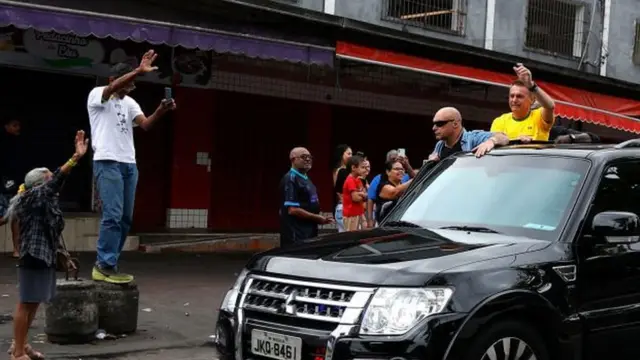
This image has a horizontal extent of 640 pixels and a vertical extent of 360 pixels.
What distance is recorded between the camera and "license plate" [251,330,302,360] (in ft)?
14.3

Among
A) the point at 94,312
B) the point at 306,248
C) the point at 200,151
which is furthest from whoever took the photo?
the point at 200,151

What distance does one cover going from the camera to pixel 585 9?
68.1 feet

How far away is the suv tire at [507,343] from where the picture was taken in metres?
4.23

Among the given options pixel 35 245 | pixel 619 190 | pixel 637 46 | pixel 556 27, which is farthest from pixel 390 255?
pixel 637 46

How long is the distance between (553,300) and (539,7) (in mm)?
16669

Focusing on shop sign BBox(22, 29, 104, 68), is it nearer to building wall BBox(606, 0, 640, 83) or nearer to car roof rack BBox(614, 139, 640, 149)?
car roof rack BBox(614, 139, 640, 149)

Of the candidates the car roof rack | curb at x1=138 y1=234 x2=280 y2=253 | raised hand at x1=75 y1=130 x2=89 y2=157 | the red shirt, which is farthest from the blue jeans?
curb at x1=138 y1=234 x2=280 y2=253

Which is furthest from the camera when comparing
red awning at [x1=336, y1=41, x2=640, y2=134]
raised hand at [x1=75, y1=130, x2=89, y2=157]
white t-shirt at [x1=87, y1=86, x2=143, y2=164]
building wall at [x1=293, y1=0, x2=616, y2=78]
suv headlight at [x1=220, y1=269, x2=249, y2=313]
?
building wall at [x1=293, y1=0, x2=616, y2=78]

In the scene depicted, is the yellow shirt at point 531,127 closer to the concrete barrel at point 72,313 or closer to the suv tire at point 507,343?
the suv tire at point 507,343

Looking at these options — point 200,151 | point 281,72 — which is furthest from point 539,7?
point 200,151

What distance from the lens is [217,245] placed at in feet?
45.0

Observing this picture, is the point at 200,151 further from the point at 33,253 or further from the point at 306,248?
the point at 306,248

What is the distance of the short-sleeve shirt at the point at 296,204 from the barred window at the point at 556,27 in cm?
1280

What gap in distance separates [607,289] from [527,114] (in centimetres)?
238
